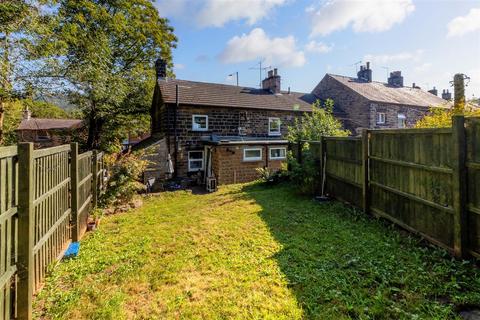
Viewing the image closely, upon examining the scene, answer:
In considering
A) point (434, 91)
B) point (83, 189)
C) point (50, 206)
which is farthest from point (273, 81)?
point (434, 91)

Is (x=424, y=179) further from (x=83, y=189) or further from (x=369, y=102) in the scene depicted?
(x=369, y=102)

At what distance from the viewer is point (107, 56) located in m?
14.8

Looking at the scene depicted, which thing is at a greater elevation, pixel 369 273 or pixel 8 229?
pixel 8 229

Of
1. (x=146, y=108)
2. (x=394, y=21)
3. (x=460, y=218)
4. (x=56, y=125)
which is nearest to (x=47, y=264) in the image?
(x=460, y=218)

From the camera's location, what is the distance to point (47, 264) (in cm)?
373

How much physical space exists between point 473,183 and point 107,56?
675 inches

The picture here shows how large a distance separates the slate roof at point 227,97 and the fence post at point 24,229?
1290cm

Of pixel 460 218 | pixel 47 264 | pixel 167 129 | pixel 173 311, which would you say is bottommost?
pixel 173 311

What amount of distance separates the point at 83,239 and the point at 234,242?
336 centimetres

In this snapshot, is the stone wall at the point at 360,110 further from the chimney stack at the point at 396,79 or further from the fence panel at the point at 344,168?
the fence panel at the point at 344,168

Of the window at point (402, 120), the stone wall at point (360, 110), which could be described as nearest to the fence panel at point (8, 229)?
the stone wall at point (360, 110)

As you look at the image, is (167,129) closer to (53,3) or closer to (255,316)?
(53,3)

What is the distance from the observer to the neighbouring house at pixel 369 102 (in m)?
20.8

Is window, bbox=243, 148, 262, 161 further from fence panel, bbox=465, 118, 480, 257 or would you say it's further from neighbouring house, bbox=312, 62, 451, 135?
fence panel, bbox=465, 118, 480, 257
